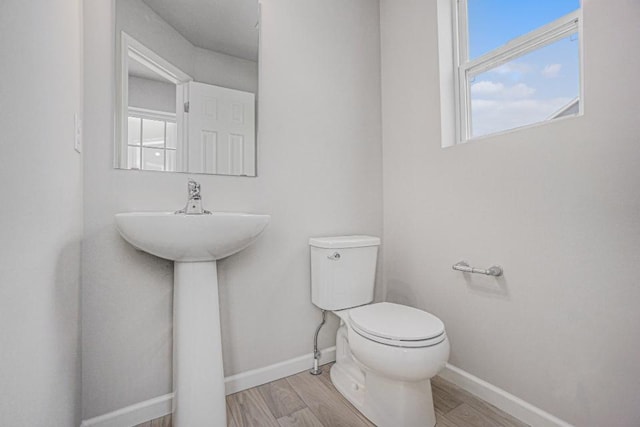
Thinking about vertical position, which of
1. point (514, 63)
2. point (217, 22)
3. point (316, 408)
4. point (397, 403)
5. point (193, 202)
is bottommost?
point (316, 408)

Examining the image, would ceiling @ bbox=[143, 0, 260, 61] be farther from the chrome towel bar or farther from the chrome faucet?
the chrome towel bar

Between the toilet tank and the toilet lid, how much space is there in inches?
7.2

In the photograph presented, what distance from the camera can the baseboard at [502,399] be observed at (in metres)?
1.20

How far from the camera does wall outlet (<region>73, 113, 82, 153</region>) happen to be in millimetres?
1075

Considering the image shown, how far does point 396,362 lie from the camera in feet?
3.60

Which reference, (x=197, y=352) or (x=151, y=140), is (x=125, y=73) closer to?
(x=151, y=140)

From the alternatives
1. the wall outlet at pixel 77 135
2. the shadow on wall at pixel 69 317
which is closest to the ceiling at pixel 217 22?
the wall outlet at pixel 77 135

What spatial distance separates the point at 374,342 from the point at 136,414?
3.41 feet

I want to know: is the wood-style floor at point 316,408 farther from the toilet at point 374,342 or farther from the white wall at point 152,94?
the white wall at point 152,94

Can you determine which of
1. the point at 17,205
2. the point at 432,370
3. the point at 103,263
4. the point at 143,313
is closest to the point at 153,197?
the point at 103,263

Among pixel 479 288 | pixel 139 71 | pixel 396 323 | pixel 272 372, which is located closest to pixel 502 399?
pixel 479 288

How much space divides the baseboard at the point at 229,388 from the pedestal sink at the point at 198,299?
21cm

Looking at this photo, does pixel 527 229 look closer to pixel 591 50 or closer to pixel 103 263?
pixel 591 50

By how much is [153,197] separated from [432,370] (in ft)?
4.33
